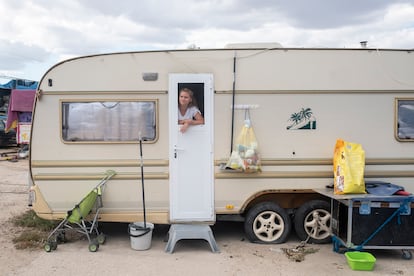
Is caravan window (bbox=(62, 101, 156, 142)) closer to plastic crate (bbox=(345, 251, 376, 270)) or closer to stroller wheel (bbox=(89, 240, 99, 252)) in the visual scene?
stroller wheel (bbox=(89, 240, 99, 252))

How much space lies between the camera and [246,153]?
5.81m

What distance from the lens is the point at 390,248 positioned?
5.41m

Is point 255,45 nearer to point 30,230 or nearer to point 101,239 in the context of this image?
point 101,239

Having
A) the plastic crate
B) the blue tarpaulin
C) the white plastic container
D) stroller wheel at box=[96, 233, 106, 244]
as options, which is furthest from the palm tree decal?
the blue tarpaulin

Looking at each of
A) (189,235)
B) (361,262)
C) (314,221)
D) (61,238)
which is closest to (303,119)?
(314,221)

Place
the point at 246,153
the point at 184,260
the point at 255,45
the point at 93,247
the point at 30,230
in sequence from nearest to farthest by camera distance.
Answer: the point at 184,260
the point at 93,247
the point at 246,153
the point at 255,45
the point at 30,230

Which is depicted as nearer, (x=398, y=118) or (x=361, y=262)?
(x=361, y=262)

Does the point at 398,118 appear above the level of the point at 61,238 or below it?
above

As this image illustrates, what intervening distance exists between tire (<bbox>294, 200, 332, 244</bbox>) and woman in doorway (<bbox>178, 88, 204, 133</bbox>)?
6.47 feet

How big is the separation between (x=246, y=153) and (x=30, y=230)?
369 centimetres

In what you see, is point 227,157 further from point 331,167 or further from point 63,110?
point 63,110

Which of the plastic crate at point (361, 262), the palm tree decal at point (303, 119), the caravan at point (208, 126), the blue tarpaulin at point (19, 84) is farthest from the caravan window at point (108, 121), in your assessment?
the blue tarpaulin at point (19, 84)

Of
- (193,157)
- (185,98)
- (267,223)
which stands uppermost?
(185,98)

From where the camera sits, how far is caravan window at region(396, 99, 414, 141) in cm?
600
